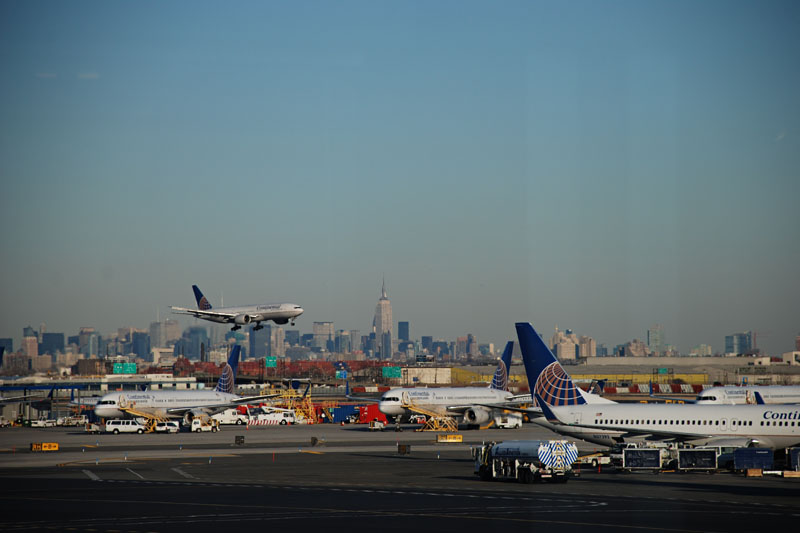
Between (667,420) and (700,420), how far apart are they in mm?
2074

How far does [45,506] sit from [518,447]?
85.7 feet

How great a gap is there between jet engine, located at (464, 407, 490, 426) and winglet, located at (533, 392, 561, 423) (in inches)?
1841

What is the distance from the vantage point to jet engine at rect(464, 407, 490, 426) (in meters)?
115

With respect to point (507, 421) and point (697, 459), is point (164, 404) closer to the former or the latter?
point (507, 421)

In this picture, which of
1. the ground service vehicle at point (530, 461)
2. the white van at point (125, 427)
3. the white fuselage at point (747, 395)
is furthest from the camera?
the white van at point (125, 427)

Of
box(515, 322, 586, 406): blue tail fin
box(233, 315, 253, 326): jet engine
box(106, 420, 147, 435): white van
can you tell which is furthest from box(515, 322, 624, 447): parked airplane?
box(106, 420, 147, 435): white van

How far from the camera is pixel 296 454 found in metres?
81.1

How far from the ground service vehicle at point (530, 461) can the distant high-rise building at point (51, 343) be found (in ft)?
84.7

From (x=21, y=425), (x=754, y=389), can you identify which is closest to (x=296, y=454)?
(x=754, y=389)

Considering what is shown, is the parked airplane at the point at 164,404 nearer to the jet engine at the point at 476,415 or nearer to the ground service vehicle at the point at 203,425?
the ground service vehicle at the point at 203,425

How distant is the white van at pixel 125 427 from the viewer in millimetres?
115438

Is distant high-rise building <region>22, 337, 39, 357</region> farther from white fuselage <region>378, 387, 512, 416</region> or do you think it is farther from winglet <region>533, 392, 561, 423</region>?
white fuselage <region>378, 387, 512, 416</region>

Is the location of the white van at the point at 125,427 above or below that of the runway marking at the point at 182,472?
below

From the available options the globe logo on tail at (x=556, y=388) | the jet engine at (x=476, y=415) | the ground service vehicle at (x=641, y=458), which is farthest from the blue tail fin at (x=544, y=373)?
the jet engine at (x=476, y=415)
